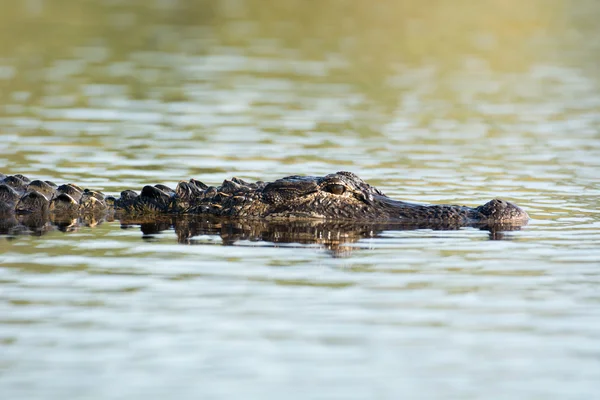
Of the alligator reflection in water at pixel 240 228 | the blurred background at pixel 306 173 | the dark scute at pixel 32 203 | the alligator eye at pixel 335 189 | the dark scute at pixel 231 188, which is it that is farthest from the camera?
the dark scute at pixel 231 188

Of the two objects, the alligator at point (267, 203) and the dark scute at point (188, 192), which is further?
the dark scute at point (188, 192)

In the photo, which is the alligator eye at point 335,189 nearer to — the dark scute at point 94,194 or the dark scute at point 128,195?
the dark scute at point 128,195

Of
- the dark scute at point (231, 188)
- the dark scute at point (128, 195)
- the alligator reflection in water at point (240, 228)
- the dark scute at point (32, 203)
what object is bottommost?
the alligator reflection in water at point (240, 228)

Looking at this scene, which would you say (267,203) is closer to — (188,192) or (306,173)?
(188,192)

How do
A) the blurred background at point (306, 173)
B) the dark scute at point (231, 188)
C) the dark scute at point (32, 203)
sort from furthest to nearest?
the dark scute at point (231, 188), the dark scute at point (32, 203), the blurred background at point (306, 173)

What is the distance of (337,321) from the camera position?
9.43 metres

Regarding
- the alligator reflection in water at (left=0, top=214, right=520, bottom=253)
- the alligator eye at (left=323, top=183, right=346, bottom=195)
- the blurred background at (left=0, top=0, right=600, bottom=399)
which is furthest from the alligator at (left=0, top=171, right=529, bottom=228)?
the blurred background at (left=0, top=0, right=600, bottom=399)

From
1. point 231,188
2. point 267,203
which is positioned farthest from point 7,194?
point 267,203

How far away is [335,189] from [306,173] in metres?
3.61

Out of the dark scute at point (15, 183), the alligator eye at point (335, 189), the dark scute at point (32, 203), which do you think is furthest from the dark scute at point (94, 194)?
the alligator eye at point (335, 189)

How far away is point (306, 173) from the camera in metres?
17.7

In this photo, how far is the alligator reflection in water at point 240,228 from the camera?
515 inches

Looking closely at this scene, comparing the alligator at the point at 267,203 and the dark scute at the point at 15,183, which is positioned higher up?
the dark scute at the point at 15,183

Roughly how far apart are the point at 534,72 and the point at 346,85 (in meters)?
5.51
